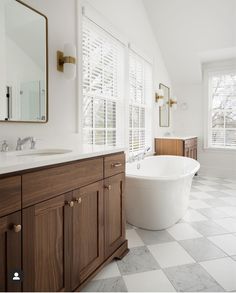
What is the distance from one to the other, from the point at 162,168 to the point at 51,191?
8.68 ft

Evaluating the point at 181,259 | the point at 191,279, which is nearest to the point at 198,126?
the point at 181,259

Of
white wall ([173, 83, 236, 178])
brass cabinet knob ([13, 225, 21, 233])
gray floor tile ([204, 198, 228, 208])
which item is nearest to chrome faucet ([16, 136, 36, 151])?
brass cabinet knob ([13, 225, 21, 233])

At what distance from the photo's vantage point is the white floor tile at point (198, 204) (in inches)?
119

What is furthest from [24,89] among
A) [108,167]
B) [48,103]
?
[108,167]

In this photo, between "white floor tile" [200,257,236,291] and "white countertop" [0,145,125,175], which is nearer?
"white countertop" [0,145,125,175]

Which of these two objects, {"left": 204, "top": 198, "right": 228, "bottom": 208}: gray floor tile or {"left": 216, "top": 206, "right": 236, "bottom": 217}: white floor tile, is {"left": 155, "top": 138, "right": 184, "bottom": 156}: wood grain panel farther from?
{"left": 216, "top": 206, "right": 236, "bottom": 217}: white floor tile

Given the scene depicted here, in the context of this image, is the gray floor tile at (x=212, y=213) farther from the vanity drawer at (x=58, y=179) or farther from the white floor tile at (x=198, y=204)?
the vanity drawer at (x=58, y=179)

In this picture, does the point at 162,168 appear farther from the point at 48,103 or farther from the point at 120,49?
the point at 48,103

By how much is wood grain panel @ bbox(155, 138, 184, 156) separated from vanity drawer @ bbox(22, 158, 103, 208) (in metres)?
2.75

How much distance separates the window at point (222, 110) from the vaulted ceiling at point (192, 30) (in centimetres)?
48

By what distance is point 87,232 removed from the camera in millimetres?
1396

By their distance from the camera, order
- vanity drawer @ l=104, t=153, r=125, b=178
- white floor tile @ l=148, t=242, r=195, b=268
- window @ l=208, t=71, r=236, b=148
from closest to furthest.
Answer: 1. vanity drawer @ l=104, t=153, r=125, b=178
2. white floor tile @ l=148, t=242, r=195, b=268
3. window @ l=208, t=71, r=236, b=148

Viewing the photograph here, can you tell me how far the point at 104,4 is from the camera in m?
2.53

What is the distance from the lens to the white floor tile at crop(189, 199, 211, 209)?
3.02m
